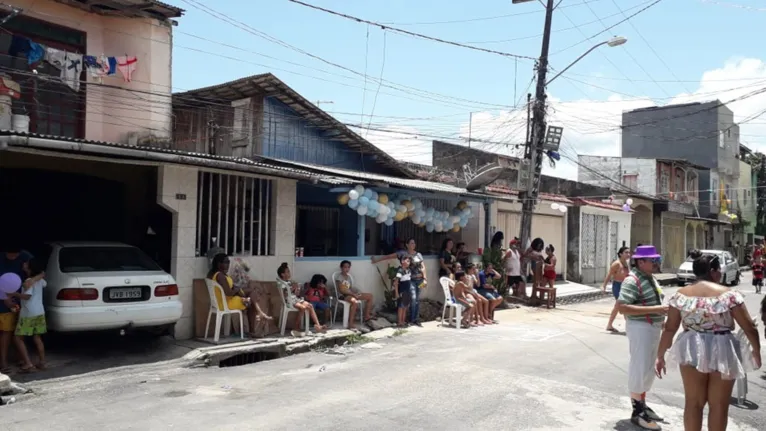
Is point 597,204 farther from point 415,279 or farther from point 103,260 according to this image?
point 103,260

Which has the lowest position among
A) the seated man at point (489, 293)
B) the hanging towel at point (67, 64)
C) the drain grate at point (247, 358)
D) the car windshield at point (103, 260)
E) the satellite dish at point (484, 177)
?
the drain grate at point (247, 358)

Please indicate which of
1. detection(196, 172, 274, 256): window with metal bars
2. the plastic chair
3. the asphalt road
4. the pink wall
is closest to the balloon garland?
detection(196, 172, 274, 256): window with metal bars

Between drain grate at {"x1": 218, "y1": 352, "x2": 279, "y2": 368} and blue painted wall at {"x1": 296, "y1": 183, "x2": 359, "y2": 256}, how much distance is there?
5414 millimetres

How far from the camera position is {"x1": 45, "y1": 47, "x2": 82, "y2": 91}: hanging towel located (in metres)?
13.6

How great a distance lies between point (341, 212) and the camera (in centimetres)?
1614

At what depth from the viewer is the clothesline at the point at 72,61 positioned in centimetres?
1303

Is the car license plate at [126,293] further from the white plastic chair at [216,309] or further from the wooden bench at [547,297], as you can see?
the wooden bench at [547,297]

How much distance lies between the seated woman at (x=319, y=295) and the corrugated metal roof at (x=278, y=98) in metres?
6.33

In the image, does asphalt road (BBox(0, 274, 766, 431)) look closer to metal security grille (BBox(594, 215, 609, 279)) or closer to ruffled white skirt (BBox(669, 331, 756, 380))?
ruffled white skirt (BBox(669, 331, 756, 380))

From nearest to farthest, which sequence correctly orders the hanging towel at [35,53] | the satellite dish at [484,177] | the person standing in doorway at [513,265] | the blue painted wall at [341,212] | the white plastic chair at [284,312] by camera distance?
the white plastic chair at [284,312], the hanging towel at [35,53], the blue painted wall at [341,212], the satellite dish at [484,177], the person standing in doorway at [513,265]

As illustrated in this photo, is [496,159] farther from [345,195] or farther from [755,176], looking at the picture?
[755,176]

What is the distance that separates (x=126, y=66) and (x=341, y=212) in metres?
6.42

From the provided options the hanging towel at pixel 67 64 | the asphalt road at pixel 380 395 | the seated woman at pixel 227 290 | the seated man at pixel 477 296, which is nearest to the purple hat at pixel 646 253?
the asphalt road at pixel 380 395

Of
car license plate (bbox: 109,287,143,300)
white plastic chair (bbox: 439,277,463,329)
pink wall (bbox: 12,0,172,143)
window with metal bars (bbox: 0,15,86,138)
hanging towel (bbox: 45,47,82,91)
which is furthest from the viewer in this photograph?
pink wall (bbox: 12,0,172,143)
